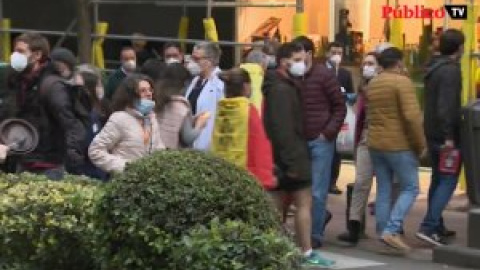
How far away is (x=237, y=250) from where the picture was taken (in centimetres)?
558

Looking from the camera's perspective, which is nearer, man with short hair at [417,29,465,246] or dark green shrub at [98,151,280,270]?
dark green shrub at [98,151,280,270]

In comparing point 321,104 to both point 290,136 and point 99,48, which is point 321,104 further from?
point 99,48

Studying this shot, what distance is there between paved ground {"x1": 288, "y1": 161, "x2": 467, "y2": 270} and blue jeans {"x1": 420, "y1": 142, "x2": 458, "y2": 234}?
0.63 ft

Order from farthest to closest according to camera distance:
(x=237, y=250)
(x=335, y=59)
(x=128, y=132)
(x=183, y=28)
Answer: (x=183, y=28) → (x=335, y=59) → (x=128, y=132) → (x=237, y=250)

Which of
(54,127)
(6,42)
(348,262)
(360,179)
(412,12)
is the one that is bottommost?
(348,262)

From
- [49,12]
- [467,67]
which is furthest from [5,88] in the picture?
[49,12]

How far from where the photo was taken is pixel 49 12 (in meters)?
19.4

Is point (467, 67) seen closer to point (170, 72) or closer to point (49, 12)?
point (170, 72)

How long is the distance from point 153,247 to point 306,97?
380 centimetres

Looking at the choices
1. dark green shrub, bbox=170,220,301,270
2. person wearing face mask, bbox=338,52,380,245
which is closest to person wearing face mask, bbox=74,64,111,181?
person wearing face mask, bbox=338,52,380,245

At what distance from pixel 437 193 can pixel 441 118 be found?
2.50 ft

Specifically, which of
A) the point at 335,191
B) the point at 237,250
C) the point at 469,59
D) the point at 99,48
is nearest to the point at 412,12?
the point at 469,59

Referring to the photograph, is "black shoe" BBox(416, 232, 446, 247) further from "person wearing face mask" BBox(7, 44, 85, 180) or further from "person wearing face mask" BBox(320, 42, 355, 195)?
"person wearing face mask" BBox(7, 44, 85, 180)

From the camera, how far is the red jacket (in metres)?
8.62
